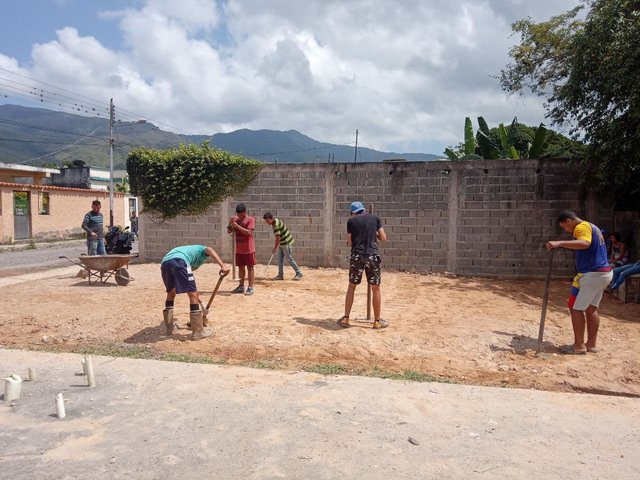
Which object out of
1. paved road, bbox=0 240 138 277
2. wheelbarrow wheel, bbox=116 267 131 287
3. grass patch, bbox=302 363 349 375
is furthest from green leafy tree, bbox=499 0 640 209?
paved road, bbox=0 240 138 277

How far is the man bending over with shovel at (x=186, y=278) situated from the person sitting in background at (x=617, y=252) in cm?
754

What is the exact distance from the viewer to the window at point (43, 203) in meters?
23.5

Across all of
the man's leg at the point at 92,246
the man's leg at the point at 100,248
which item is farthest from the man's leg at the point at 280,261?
the man's leg at the point at 92,246

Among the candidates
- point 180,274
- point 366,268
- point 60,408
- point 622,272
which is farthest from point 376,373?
point 622,272

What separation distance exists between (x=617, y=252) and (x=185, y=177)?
10079 millimetres

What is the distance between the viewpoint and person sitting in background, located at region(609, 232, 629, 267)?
9.48 meters

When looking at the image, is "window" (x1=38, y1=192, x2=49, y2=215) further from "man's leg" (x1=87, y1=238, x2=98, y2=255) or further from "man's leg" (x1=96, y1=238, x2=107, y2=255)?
"man's leg" (x1=96, y1=238, x2=107, y2=255)

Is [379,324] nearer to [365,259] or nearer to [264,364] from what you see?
[365,259]

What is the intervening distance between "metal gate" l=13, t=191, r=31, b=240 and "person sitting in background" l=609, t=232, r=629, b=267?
22.8 m

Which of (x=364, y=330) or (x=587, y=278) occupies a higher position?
(x=587, y=278)

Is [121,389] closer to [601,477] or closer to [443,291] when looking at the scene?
[601,477]

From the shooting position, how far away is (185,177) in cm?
1311

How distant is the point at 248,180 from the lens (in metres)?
12.8

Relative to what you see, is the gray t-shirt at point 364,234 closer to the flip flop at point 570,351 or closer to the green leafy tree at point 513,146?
the flip flop at point 570,351
